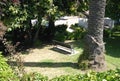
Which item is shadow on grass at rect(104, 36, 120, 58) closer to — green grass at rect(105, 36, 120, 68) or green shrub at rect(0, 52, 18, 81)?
green grass at rect(105, 36, 120, 68)

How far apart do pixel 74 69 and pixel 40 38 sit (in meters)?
8.36

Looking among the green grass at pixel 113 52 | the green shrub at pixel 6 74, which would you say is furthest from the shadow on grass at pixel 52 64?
the green shrub at pixel 6 74

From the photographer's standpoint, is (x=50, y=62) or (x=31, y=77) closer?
(x=31, y=77)

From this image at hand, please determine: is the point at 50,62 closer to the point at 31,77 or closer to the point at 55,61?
the point at 55,61

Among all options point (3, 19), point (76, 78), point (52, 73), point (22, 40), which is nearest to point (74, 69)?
point (52, 73)

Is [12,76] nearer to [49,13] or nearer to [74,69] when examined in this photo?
[74,69]

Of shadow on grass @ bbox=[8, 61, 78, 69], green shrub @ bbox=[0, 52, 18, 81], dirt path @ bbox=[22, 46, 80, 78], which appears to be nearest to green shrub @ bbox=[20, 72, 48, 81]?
green shrub @ bbox=[0, 52, 18, 81]

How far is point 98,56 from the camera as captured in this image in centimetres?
1677

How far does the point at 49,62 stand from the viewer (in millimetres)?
18266

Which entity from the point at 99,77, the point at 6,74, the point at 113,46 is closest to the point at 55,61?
the point at 113,46

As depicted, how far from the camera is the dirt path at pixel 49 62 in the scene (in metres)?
16.5

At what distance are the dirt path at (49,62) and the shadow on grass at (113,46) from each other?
2.90 m

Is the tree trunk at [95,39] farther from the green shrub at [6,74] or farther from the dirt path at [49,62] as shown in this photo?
the green shrub at [6,74]

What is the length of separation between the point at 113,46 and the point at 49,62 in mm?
6957
